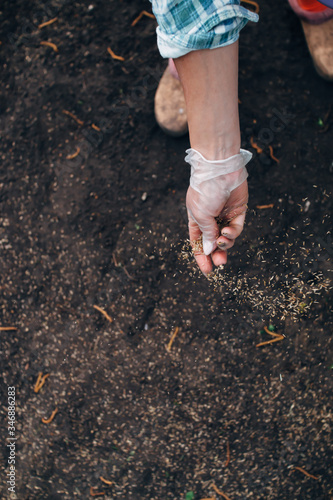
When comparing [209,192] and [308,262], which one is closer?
[209,192]

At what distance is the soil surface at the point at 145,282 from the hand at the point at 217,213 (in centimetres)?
29

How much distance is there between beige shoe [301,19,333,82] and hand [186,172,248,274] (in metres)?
0.73

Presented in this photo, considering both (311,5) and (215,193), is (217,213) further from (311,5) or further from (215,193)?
(311,5)

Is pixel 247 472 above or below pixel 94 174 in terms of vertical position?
below

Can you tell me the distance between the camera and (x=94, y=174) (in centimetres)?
151

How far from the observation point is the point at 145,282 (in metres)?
1.46

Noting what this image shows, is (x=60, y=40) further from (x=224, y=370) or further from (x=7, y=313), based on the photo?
(x=224, y=370)

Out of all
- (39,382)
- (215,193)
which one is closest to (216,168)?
(215,193)

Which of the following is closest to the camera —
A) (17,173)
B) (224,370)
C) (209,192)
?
(209,192)

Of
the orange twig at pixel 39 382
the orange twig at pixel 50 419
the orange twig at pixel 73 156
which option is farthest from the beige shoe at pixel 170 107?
the orange twig at pixel 50 419

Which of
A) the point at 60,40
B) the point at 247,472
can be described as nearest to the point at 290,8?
the point at 60,40

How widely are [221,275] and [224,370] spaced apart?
0.37 m

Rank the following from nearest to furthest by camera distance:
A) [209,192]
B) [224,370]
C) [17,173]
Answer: [209,192], [224,370], [17,173]

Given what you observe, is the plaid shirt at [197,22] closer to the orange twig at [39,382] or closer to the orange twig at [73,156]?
the orange twig at [73,156]
